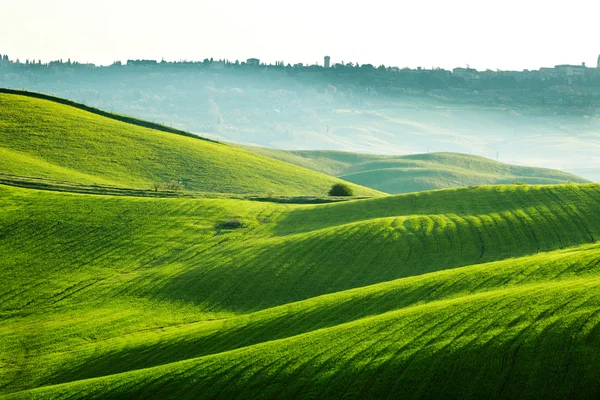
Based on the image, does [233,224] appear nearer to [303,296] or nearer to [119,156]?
[303,296]

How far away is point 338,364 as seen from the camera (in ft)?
100

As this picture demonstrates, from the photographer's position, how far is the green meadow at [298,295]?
29.2 meters

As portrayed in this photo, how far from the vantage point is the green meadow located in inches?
1148

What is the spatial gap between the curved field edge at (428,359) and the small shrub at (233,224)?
38.1 m

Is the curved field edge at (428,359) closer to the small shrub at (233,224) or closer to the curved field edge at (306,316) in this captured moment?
the curved field edge at (306,316)

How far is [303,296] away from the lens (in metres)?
52.8

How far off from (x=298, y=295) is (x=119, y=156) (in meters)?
83.0

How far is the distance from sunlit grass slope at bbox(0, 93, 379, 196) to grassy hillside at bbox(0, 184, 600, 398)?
34.9m

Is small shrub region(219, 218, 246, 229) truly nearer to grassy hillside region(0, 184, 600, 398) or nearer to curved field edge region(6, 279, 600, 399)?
grassy hillside region(0, 184, 600, 398)

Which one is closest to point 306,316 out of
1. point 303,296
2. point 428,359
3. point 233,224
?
point 303,296

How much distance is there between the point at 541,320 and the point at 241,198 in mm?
66652

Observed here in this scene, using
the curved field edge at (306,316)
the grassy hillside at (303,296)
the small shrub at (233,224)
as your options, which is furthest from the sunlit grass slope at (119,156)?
the curved field edge at (306,316)

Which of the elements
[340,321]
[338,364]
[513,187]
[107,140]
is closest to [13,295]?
[340,321]

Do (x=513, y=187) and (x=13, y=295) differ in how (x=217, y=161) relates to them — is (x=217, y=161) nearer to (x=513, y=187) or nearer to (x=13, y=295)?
(x=513, y=187)
